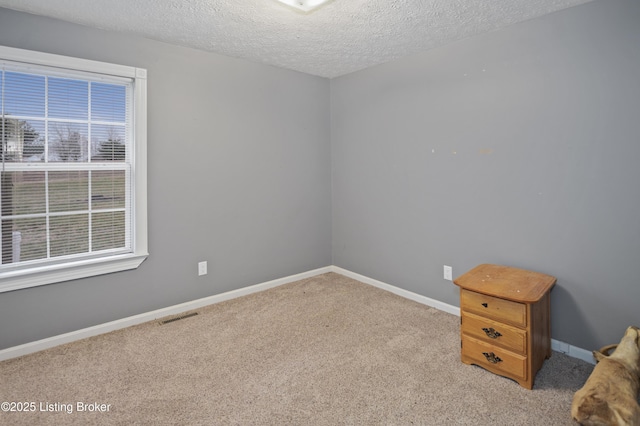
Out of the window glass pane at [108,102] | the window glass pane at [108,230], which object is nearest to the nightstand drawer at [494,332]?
the window glass pane at [108,230]

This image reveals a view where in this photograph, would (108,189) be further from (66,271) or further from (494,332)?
(494,332)

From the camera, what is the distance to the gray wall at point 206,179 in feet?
7.97

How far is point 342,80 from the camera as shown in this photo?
3.84 metres

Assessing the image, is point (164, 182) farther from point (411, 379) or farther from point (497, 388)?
point (497, 388)

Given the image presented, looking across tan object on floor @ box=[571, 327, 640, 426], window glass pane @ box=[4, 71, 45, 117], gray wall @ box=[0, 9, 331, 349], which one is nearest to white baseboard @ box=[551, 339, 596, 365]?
tan object on floor @ box=[571, 327, 640, 426]

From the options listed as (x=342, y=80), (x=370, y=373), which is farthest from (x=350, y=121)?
(x=370, y=373)

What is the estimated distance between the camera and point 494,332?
2.05 m

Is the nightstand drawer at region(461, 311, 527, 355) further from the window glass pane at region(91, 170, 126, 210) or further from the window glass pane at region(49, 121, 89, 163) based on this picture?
the window glass pane at region(49, 121, 89, 163)

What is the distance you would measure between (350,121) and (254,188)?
1327mm

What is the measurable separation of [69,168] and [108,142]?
1.10 ft

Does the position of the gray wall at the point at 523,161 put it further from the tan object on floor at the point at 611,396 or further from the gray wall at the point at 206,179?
the gray wall at the point at 206,179

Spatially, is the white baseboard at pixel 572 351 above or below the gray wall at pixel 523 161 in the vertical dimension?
below

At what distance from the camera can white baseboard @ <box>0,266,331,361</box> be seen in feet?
7.60

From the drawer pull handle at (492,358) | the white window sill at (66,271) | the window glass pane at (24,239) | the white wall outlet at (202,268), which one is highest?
the window glass pane at (24,239)
